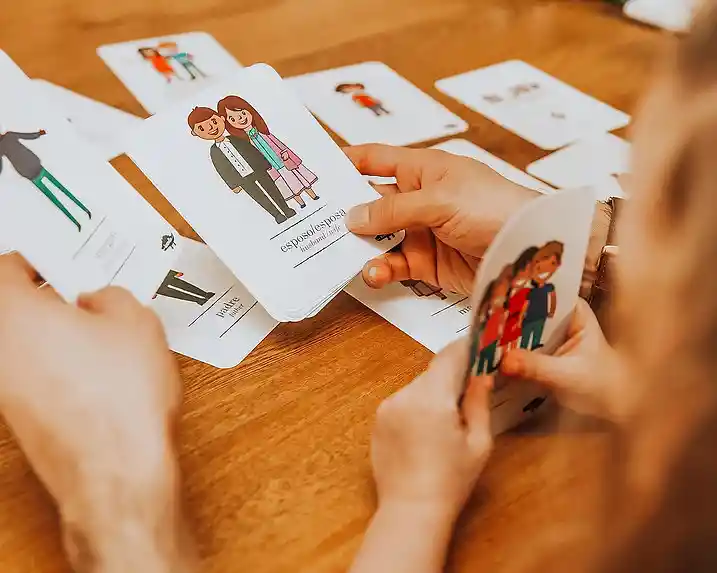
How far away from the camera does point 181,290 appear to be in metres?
0.71

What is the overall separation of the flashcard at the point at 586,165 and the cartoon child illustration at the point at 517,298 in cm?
45

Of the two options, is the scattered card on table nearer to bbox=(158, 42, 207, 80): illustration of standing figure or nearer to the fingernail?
the fingernail

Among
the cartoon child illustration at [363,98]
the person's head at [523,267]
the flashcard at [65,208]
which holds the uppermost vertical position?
the flashcard at [65,208]

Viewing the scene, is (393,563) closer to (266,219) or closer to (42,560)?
(42,560)

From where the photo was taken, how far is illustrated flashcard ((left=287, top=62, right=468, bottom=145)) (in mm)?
1059

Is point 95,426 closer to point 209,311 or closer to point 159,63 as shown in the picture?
point 209,311

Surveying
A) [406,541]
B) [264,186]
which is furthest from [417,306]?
[406,541]

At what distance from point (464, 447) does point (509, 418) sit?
0.34 feet

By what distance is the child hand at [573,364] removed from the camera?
0.55m

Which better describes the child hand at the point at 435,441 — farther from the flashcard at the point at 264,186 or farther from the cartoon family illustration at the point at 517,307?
the flashcard at the point at 264,186

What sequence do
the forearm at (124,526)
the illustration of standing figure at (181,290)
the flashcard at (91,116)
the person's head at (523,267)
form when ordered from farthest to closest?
the flashcard at (91,116), the illustration of standing figure at (181,290), the person's head at (523,267), the forearm at (124,526)

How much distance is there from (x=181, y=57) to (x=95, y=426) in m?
0.80

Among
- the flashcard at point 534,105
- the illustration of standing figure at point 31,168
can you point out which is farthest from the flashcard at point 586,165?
the illustration of standing figure at point 31,168

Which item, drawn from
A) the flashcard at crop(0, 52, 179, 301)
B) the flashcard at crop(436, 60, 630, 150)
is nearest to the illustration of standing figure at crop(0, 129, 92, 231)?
the flashcard at crop(0, 52, 179, 301)
